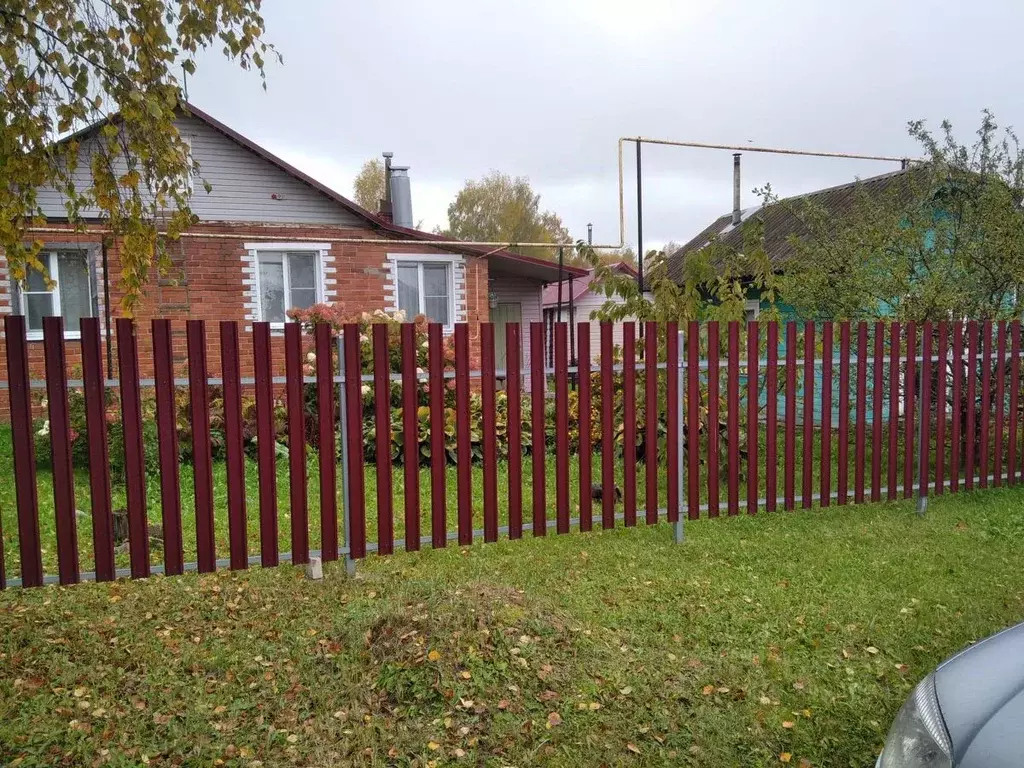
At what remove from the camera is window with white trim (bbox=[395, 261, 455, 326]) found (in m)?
14.1

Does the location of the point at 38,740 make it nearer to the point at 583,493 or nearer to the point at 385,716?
the point at 385,716

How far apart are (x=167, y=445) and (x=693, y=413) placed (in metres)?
3.30

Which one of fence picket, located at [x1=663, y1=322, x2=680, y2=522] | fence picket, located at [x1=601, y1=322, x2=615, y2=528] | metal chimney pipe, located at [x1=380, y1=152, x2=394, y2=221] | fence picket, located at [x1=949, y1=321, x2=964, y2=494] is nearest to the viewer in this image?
fence picket, located at [x1=601, y1=322, x2=615, y2=528]

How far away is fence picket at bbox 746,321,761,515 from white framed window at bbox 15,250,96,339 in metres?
10.4

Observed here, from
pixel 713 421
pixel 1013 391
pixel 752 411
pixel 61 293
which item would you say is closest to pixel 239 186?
pixel 61 293

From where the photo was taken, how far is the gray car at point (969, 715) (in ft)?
6.17

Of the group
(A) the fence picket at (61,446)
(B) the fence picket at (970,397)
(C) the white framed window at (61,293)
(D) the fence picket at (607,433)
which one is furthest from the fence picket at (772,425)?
(C) the white framed window at (61,293)

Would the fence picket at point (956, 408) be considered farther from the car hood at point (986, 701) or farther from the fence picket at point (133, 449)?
the fence picket at point (133, 449)

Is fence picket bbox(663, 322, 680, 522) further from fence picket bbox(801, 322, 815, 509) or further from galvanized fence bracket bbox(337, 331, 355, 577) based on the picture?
galvanized fence bracket bbox(337, 331, 355, 577)

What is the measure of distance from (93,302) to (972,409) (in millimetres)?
11753

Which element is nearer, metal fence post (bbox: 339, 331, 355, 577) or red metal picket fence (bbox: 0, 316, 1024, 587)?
red metal picket fence (bbox: 0, 316, 1024, 587)

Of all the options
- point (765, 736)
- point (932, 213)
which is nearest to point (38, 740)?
point (765, 736)

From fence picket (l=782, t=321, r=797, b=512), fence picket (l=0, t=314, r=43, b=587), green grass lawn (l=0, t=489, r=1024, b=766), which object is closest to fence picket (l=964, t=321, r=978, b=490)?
green grass lawn (l=0, t=489, r=1024, b=766)

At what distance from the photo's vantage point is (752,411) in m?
5.74
